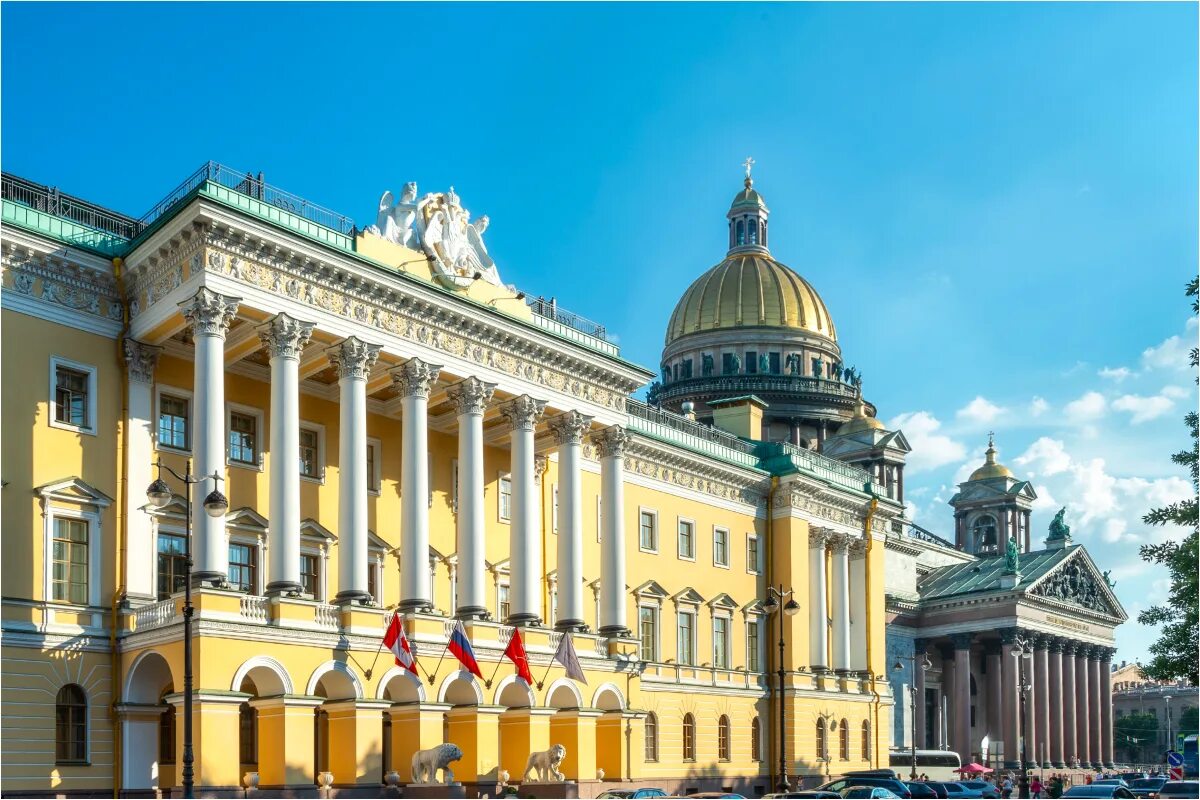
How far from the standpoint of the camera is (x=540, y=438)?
5253 centimetres

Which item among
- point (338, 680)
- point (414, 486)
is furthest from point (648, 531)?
point (338, 680)

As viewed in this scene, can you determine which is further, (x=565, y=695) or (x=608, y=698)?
(x=608, y=698)

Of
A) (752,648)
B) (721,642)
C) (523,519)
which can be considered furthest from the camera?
(752,648)

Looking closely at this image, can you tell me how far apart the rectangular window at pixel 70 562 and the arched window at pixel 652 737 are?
2545cm

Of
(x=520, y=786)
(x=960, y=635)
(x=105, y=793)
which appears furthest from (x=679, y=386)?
(x=105, y=793)

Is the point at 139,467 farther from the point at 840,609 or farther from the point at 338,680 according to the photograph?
the point at 840,609

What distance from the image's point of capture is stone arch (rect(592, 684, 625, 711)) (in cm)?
5016

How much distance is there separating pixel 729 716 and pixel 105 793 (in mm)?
31151

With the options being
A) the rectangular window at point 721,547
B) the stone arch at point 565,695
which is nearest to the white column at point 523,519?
the stone arch at point 565,695

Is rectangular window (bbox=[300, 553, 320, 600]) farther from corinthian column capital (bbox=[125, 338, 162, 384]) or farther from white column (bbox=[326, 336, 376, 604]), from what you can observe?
corinthian column capital (bbox=[125, 338, 162, 384])

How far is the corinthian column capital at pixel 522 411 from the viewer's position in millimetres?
48688

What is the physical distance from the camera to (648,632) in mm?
59625

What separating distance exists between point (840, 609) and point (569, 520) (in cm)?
2323

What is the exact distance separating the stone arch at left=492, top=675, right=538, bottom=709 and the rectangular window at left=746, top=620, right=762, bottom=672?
20.9 metres
